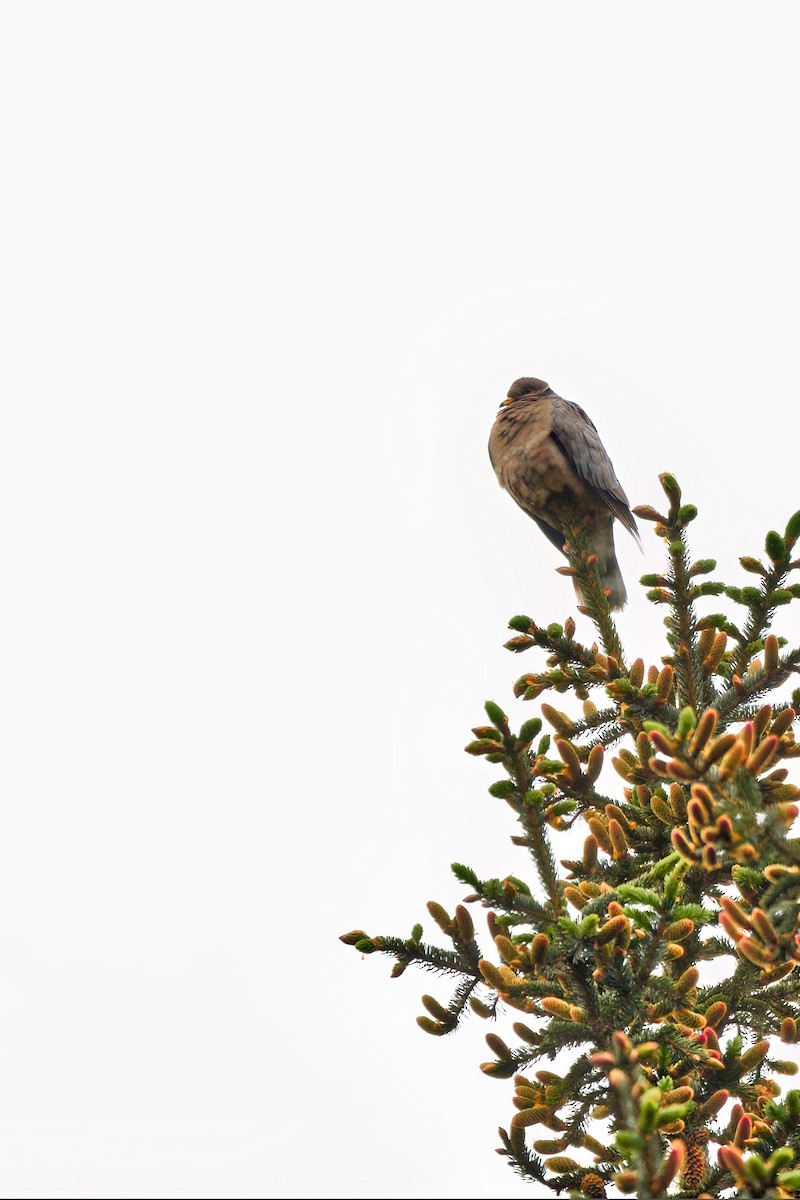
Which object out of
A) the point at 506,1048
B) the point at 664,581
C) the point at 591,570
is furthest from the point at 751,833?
the point at 591,570

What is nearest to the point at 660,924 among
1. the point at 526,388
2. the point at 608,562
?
the point at 608,562

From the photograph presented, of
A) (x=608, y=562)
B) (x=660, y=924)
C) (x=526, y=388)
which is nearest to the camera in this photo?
(x=660, y=924)

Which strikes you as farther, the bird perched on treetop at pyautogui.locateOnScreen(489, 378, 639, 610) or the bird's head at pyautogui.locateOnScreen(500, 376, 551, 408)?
the bird's head at pyautogui.locateOnScreen(500, 376, 551, 408)

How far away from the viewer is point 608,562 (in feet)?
21.8

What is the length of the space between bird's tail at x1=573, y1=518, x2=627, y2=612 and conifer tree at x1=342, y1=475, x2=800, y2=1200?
2.09 metres

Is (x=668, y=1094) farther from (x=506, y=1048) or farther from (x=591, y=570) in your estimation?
(x=591, y=570)

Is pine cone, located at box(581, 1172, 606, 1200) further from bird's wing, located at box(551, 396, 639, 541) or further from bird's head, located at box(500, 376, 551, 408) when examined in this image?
bird's head, located at box(500, 376, 551, 408)

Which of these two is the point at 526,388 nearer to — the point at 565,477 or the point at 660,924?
the point at 565,477

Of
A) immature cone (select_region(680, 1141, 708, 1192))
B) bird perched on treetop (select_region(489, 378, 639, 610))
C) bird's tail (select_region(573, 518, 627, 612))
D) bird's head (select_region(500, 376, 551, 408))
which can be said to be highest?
bird's head (select_region(500, 376, 551, 408))

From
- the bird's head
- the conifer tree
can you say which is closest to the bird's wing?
the bird's head

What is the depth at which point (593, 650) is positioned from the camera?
4461 millimetres

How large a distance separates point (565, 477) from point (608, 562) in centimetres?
66

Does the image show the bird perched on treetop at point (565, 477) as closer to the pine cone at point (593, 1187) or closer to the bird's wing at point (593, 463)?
the bird's wing at point (593, 463)

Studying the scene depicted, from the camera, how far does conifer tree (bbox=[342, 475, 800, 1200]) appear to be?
7.79ft
